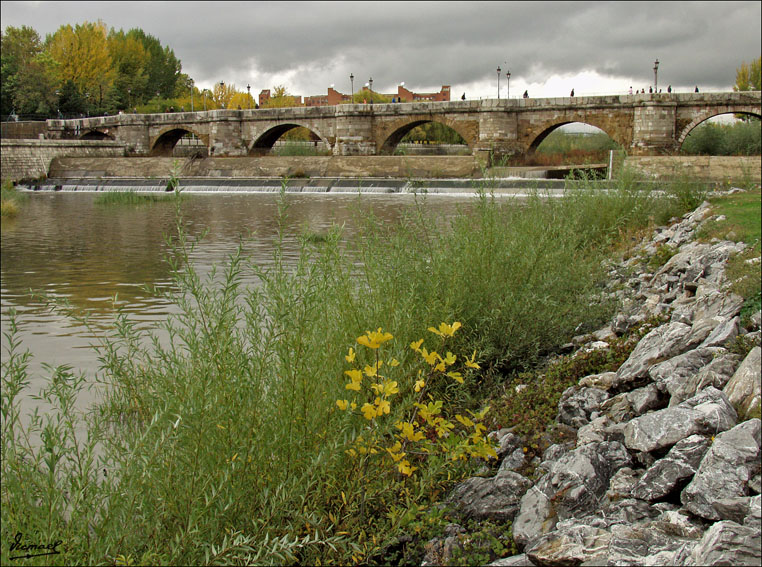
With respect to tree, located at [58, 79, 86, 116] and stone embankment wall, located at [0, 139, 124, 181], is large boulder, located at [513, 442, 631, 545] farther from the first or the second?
tree, located at [58, 79, 86, 116]

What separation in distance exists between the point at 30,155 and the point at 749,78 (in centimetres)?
4484

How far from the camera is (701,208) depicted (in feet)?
29.6

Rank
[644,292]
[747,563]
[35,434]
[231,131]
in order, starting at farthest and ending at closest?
[231,131] < [644,292] < [35,434] < [747,563]

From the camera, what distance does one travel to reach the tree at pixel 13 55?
52156mm

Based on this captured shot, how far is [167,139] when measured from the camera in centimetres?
4684

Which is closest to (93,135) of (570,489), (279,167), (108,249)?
(279,167)

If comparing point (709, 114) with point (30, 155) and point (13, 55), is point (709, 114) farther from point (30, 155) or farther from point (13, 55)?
point (13, 55)

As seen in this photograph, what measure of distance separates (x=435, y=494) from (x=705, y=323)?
1.91 metres

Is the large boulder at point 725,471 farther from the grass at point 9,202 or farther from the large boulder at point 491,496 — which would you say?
the grass at point 9,202

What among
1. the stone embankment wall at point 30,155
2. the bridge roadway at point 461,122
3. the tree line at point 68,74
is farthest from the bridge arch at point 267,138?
the tree line at point 68,74

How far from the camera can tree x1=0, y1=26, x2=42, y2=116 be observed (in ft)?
171

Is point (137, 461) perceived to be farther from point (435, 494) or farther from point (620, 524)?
point (620, 524)

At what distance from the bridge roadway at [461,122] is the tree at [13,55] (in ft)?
25.4

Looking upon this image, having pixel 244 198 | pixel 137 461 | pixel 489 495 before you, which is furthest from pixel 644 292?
pixel 244 198
